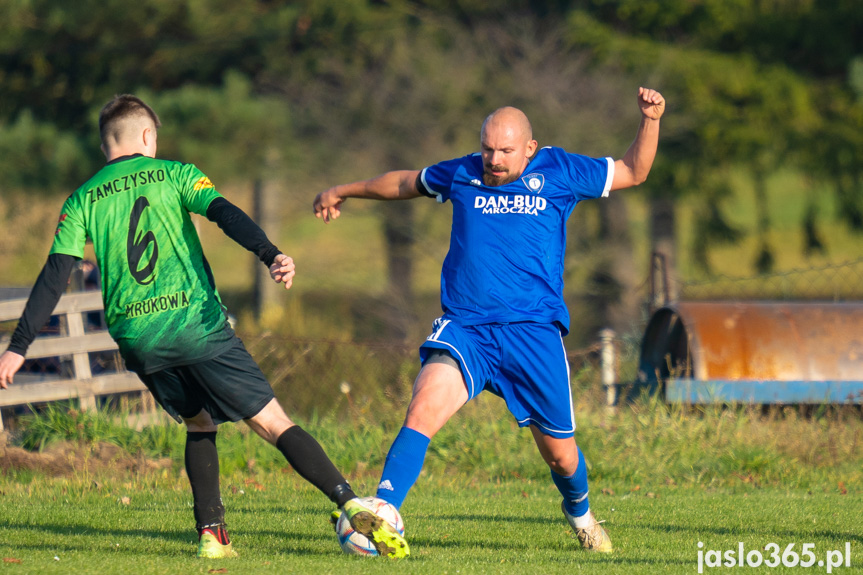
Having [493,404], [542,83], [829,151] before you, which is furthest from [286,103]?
[493,404]

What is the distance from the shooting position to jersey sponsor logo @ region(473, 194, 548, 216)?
190 inches

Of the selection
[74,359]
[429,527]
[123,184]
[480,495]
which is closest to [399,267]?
[74,359]

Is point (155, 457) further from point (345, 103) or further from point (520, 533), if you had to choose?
point (345, 103)

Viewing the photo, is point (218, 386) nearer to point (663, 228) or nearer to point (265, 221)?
point (265, 221)

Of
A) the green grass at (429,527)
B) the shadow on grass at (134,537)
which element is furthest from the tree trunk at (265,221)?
the shadow on grass at (134,537)

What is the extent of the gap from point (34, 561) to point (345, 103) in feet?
44.1

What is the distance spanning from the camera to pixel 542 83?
17.0m

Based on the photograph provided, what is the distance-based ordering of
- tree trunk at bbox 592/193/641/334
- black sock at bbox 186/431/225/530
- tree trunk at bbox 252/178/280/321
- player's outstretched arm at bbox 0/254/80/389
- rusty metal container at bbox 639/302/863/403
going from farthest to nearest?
tree trunk at bbox 252/178/280/321 < tree trunk at bbox 592/193/641/334 < rusty metal container at bbox 639/302/863/403 < black sock at bbox 186/431/225/530 < player's outstretched arm at bbox 0/254/80/389

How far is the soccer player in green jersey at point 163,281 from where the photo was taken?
451 centimetres

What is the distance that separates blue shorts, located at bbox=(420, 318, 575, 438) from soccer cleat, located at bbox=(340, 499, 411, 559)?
0.72 m

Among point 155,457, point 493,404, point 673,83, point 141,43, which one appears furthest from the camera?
point 141,43

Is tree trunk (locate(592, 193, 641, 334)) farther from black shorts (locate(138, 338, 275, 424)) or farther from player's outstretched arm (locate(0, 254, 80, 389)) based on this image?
player's outstretched arm (locate(0, 254, 80, 389))

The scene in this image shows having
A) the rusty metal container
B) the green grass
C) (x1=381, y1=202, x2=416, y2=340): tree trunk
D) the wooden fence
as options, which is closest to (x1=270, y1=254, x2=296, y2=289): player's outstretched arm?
the green grass

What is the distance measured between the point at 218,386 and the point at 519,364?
131 centimetres
